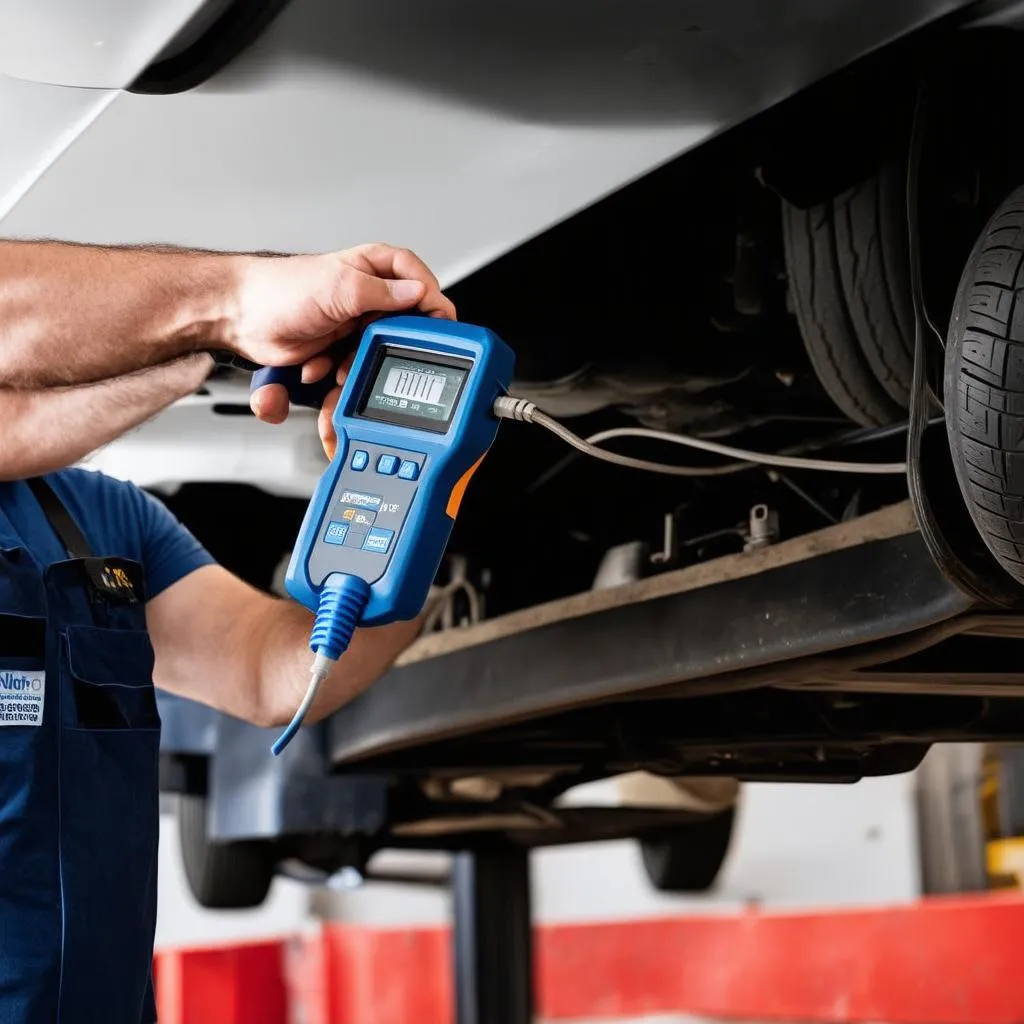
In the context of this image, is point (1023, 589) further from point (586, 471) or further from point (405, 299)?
point (586, 471)

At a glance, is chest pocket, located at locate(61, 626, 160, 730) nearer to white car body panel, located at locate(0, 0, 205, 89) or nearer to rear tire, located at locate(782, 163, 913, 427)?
white car body panel, located at locate(0, 0, 205, 89)

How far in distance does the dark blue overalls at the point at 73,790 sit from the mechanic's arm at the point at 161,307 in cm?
20

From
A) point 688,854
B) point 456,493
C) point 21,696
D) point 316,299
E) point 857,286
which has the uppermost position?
point 857,286

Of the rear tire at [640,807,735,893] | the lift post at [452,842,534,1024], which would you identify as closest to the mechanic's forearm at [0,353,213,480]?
the lift post at [452,842,534,1024]

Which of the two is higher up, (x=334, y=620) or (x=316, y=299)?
(x=316, y=299)

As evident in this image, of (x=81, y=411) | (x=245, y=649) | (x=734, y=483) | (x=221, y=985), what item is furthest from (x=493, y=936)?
(x=81, y=411)

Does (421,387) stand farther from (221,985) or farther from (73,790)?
(221,985)

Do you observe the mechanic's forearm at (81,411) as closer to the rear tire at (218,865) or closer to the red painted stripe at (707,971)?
the rear tire at (218,865)

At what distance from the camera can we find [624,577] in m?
1.58

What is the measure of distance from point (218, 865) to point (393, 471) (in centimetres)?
203

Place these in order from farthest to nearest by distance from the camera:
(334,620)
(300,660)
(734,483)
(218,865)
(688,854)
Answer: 1. (688,854)
2. (218,865)
3. (734,483)
4. (300,660)
5. (334,620)

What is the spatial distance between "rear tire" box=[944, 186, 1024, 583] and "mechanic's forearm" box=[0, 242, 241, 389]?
451mm

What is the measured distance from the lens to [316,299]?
841 mm

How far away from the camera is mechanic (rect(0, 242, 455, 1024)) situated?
89 centimetres
